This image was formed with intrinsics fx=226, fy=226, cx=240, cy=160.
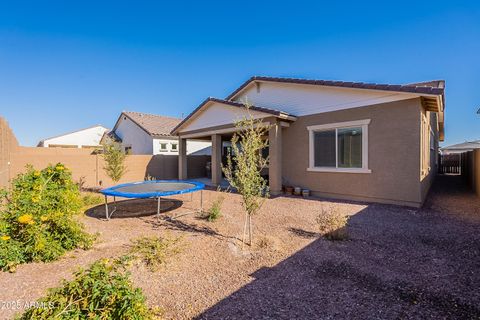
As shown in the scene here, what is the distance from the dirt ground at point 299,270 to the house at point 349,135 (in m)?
1.99

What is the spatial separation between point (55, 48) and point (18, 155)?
580 cm

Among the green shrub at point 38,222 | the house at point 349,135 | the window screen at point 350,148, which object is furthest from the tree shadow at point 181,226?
the window screen at point 350,148

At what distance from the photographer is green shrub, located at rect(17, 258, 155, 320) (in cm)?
182

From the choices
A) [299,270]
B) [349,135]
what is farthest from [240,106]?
[299,270]

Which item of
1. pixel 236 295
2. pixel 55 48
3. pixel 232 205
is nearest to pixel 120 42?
pixel 55 48

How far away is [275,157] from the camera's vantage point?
33.5 ft

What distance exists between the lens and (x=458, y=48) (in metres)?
10.6

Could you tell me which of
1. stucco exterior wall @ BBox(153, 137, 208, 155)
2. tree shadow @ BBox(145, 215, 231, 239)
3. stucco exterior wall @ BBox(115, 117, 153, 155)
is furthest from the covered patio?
stucco exterior wall @ BBox(115, 117, 153, 155)

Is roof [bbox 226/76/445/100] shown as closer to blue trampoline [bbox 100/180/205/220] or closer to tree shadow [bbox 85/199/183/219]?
blue trampoline [bbox 100/180/205/220]

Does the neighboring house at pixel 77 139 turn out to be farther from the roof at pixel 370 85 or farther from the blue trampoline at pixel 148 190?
the roof at pixel 370 85

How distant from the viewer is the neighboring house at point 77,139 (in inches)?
1118

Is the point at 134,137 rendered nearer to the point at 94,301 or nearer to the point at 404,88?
the point at 404,88

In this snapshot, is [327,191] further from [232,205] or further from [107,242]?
[107,242]

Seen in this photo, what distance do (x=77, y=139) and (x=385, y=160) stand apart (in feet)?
113
